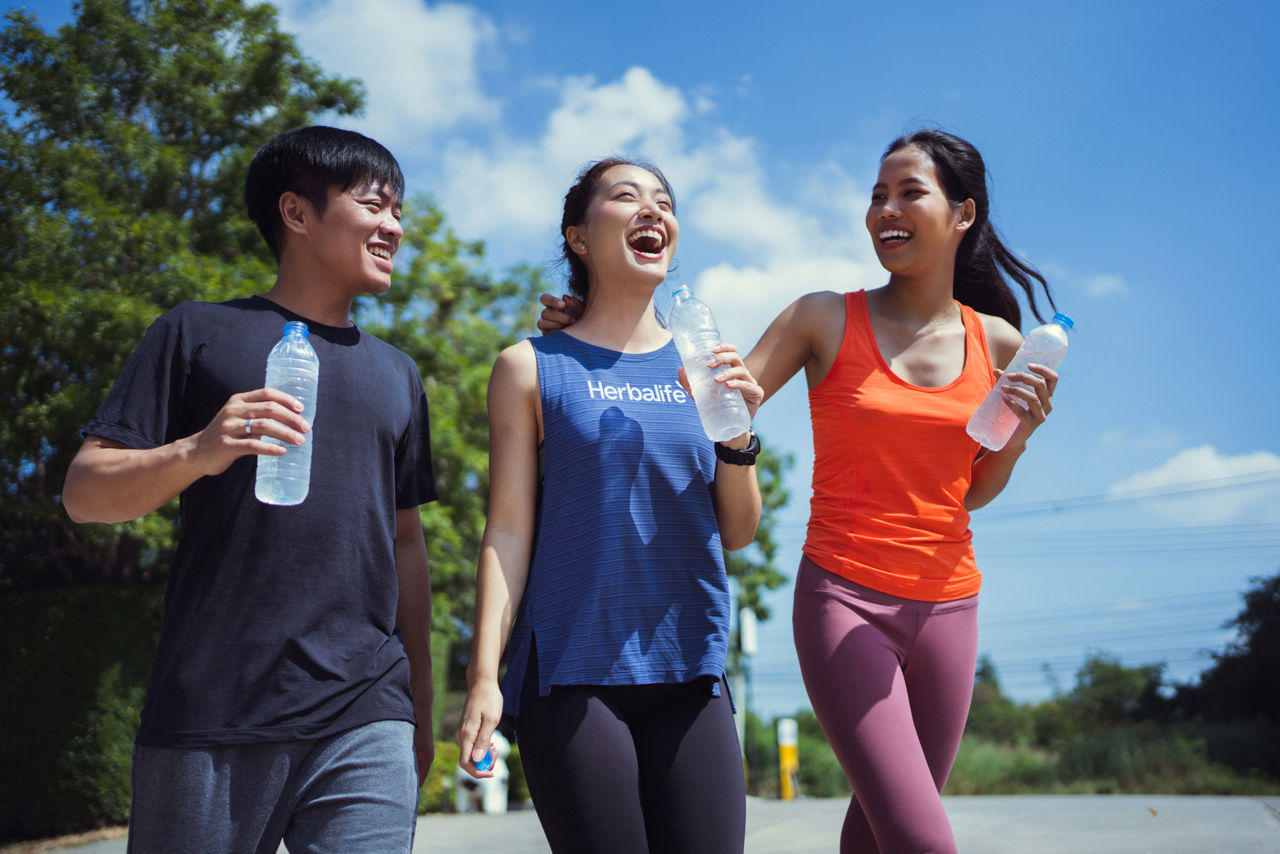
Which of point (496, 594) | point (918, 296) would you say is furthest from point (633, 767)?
point (918, 296)

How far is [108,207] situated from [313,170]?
33.5 feet

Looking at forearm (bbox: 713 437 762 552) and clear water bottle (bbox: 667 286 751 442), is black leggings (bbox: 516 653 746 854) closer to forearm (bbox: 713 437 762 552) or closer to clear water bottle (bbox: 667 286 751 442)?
forearm (bbox: 713 437 762 552)

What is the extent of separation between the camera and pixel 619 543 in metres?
2.37

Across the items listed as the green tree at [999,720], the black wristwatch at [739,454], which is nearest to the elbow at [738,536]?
the black wristwatch at [739,454]

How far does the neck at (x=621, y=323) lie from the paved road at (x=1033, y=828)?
5.86 meters

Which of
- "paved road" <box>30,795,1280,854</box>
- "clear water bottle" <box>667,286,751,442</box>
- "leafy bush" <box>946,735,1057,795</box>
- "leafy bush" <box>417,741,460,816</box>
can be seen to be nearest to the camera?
"clear water bottle" <box>667,286,751,442</box>

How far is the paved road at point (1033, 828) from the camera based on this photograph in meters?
7.35

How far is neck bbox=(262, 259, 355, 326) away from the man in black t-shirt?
0.21 ft

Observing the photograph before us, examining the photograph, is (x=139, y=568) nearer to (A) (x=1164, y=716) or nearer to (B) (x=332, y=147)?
(B) (x=332, y=147)

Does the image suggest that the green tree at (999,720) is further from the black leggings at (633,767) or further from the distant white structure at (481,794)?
the black leggings at (633,767)

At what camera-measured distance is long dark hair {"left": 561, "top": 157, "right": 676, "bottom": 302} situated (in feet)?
9.51

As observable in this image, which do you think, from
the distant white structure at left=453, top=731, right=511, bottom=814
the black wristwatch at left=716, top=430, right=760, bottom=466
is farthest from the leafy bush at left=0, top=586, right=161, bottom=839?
the black wristwatch at left=716, top=430, right=760, bottom=466

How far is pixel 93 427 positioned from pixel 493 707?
3.44 feet

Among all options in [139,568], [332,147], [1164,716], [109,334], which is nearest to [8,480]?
[139,568]
